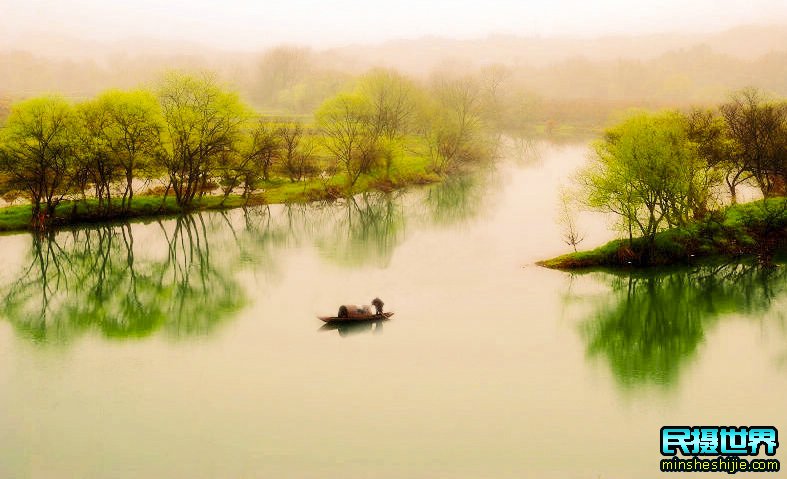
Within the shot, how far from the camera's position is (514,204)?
74.6 meters

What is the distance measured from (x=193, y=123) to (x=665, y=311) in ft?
157

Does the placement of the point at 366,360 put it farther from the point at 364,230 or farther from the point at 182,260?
the point at 364,230

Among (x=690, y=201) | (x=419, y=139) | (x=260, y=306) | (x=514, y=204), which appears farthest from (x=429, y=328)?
(x=419, y=139)

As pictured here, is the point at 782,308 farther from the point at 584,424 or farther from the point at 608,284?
the point at 584,424

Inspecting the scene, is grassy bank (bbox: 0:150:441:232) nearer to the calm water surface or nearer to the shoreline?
the shoreline

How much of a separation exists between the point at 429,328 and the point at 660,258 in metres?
21.2

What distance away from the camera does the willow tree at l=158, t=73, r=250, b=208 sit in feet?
218

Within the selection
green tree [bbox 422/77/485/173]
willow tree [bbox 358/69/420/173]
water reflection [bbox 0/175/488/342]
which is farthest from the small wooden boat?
green tree [bbox 422/77/485/173]

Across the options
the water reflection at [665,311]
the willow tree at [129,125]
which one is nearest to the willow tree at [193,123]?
the willow tree at [129,125]

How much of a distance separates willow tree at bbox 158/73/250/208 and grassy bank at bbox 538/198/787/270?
37.3 m

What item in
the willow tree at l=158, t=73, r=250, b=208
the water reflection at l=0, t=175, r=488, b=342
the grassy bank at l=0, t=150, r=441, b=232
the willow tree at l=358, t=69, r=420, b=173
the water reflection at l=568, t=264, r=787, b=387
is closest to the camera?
the water reflection at l=568, t=264, r=787, b=387

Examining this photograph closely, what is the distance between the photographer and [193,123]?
66.9 m

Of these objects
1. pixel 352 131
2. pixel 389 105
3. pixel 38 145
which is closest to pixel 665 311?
pixel 352 131

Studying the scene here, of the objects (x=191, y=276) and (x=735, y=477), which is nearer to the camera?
(x=735, y=477)
